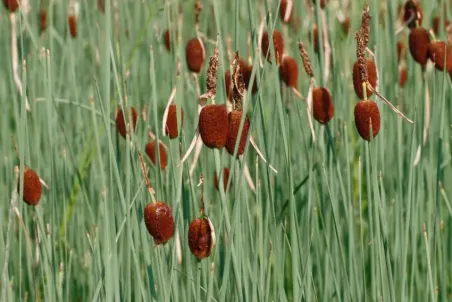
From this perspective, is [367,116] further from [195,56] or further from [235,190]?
[195,56]

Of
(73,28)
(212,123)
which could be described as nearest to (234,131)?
(212,123)

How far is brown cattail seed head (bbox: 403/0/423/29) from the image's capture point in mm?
1697

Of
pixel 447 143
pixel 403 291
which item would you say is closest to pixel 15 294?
pixel 403 291

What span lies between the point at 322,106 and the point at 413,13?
43 centimetres

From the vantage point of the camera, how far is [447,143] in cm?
198

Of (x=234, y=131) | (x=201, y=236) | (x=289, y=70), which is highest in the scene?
(x=289, y=70)

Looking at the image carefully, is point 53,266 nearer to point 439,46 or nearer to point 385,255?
point 385,255

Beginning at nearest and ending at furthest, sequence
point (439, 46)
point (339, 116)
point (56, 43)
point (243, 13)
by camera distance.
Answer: point (439, 46) < point (339, 116) < point (56, 43) < point (243, 13)

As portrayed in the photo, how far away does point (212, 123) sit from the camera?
101cm

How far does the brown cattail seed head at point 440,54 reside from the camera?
157 centimetres

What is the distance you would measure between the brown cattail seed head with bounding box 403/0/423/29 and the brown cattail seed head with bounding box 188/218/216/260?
2.56 ft

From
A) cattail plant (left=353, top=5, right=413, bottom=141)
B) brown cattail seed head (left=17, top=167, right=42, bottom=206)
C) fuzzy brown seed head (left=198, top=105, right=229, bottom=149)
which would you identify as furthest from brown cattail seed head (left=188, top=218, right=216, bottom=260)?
brown cattail seed head (left=17, top=167, right=42, bottom=206)

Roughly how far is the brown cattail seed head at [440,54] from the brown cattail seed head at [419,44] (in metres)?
0.02

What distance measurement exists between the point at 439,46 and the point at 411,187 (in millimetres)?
347
